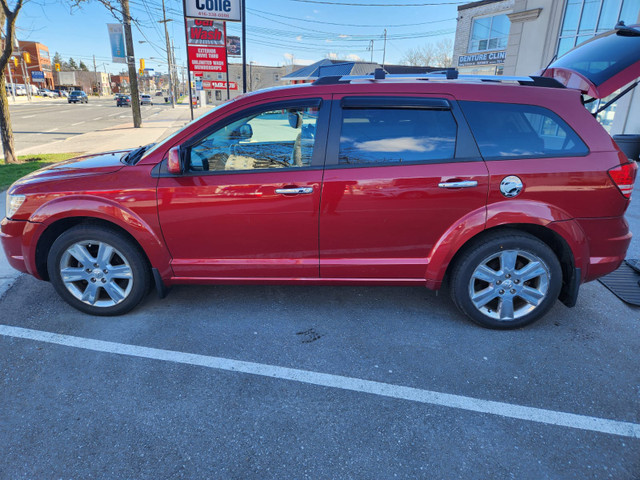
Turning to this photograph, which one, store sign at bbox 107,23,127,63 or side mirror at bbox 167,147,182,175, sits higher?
store sign at bbox 107,23,127,63

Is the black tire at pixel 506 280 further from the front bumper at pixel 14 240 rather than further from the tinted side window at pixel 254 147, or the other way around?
the front bumper at pixel 14 240

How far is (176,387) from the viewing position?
2.66 metres

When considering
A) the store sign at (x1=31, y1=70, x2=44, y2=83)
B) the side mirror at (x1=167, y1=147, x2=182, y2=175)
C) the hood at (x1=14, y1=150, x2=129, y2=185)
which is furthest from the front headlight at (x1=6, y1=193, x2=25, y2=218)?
the store sign at (x1=31, y1=70, x2=44, y2=83)

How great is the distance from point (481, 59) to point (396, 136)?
1330 inches

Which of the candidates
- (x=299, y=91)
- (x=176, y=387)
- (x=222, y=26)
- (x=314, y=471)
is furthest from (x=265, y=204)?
(x=222, y=26)

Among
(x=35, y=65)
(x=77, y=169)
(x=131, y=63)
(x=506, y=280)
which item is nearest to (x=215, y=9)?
(x=131, y=63)

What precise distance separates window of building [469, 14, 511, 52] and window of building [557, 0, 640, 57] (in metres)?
18.7

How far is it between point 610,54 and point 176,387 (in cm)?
432

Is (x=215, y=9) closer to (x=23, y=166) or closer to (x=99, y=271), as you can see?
(x=23, y=166)

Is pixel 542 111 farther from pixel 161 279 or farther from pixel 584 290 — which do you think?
pixel 161 279

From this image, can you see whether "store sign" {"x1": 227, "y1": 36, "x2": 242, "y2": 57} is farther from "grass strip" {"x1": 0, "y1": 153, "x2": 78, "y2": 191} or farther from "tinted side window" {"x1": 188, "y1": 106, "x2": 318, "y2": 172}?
"tinted side window" {"x1": 188, "y1": 106, "x2": 318, "y2": 172}

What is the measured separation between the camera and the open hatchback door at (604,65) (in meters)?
3.31

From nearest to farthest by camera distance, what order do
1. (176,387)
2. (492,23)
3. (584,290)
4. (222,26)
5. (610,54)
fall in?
(176,387) → (610,54) → (584,290) → (222,26) → (492,23)

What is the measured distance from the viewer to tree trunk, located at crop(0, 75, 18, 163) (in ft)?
31.5
